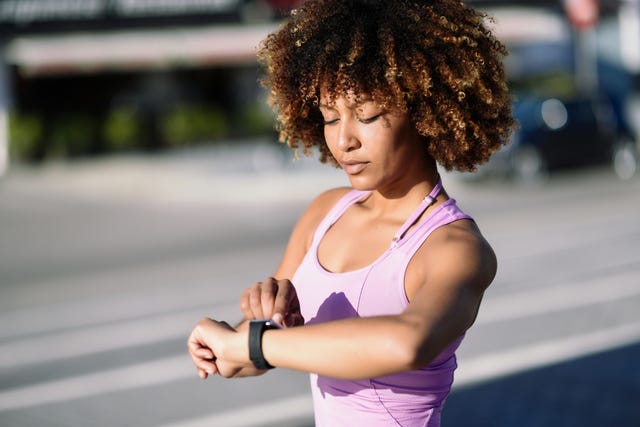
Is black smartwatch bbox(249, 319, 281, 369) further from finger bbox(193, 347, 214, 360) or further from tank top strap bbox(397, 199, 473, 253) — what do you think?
tank top strap bbox(397, 199, 473, 253)

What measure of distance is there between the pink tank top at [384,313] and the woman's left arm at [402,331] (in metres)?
0.05

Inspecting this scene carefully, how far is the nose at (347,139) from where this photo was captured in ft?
5.86

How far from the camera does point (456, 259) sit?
167 centimetres

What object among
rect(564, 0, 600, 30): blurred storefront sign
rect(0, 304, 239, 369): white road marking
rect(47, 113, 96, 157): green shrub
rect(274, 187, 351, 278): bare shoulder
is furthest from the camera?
rect(47, 113, 96, 157): green shrub

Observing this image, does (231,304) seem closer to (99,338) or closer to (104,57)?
(99,338)

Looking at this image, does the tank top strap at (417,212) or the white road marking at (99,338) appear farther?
the white road marking at (99,338)

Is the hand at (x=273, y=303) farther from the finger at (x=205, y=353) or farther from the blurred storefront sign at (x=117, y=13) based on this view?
the blurred storefront sign at (x=117, y=13)

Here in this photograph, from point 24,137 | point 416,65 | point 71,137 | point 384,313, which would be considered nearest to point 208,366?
point 384,313

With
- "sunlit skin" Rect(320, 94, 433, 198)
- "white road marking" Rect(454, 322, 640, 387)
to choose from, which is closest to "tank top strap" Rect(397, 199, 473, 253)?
"sunlit skin" Rect(320, 94, 433, 198)

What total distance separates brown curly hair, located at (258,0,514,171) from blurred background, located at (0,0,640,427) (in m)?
0.27

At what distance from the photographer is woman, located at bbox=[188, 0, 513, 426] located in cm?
167

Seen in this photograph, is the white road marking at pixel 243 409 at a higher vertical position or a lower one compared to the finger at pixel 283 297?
lower

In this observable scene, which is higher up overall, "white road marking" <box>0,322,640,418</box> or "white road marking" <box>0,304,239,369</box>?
"white road marking" <box>0,304,239,369</box>

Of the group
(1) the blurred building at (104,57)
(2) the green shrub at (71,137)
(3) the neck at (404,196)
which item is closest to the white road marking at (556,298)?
(3) the neck at (404,196)
